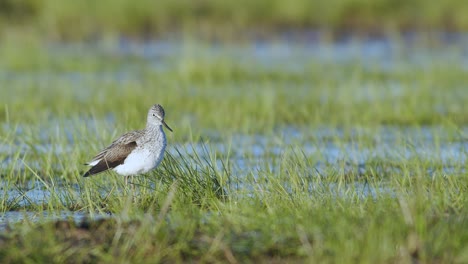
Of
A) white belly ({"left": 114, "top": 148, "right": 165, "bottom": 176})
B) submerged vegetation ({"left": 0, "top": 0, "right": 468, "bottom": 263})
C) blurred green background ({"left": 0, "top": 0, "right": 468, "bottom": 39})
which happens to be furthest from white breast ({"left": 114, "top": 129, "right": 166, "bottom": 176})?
blurred green background ({"left": 0, "top": 0, "right": 468, "bottom": 39})

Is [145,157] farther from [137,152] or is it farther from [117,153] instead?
[117,153]

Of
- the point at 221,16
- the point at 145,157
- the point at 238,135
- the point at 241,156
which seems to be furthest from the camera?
the point at 221,16

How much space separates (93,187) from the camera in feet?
26.1

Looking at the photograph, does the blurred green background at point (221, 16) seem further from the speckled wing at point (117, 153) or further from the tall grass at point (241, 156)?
the speckled wing at point (117, 153)

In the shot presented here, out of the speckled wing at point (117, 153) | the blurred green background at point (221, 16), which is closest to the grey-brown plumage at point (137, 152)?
the speckled wing at point (117, 153)

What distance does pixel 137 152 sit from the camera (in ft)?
25.1

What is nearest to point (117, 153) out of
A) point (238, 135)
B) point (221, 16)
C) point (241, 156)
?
point (241, 156)

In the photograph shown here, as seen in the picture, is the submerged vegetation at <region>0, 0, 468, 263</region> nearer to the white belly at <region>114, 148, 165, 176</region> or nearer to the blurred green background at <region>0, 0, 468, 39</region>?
the blurred green background at <region>0, 0, 468, 39</region>

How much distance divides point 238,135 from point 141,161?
4496 mm

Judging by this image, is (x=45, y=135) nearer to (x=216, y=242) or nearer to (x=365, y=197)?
(x=365, y=197)

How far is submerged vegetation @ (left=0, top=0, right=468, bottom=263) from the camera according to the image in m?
5.99

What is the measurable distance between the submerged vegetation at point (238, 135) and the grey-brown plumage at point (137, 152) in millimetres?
161

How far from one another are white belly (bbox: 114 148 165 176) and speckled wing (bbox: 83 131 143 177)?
108 mm

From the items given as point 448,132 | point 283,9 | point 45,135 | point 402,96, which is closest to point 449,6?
point 283,9
